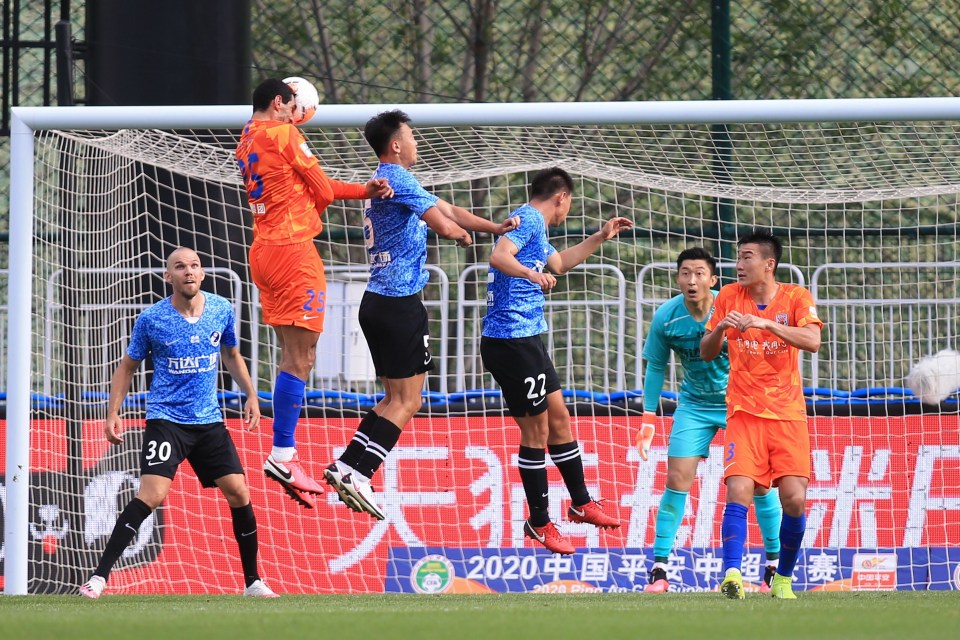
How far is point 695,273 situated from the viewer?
818cm

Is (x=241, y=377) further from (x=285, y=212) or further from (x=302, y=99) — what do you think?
(x=302, y=99)

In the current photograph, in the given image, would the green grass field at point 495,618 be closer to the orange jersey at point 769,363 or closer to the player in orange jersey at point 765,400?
the player in orange jersey at point 765,400

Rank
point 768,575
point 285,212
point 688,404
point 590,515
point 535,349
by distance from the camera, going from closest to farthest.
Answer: point 285,212, point 535,349, point 590,515, point 688,404, point 768,575

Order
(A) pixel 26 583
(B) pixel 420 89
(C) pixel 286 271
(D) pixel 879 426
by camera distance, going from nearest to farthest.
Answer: (C) pixel 286 271 < (A) pixel 26 583 < (D) pixel 879 426 < (B) pixel 420 89

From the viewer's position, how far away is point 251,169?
22.7 ft

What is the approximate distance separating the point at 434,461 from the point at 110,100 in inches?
140

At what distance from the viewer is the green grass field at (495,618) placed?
5.14 metres

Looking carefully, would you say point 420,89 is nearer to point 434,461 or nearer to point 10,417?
point 434,461

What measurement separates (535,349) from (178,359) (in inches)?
77.1

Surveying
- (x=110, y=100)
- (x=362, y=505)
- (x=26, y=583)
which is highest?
(x=110, y=100)

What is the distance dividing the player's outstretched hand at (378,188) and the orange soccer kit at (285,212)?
0.53 ft

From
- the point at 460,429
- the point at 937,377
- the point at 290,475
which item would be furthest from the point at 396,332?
the point at 937,377

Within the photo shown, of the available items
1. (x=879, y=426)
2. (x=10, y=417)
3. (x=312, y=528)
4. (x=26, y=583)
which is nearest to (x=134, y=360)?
(x=10, y=417)

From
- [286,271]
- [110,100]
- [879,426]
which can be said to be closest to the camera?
[286,271]
